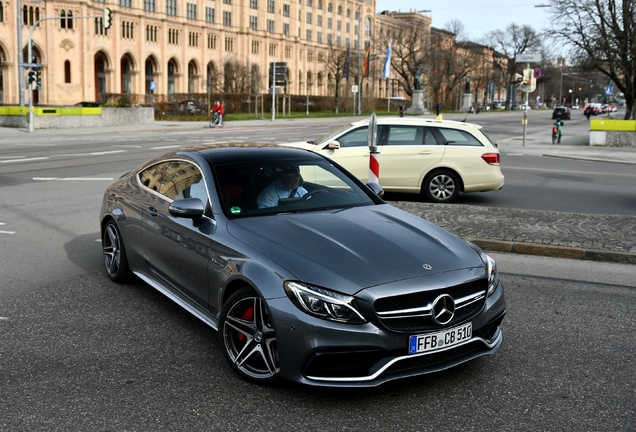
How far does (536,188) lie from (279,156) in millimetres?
11266

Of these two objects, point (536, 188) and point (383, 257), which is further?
point (536, 188)

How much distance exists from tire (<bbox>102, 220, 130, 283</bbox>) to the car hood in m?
2.13

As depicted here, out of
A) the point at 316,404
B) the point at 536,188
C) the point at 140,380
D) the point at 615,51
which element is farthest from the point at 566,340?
the point at 615,51

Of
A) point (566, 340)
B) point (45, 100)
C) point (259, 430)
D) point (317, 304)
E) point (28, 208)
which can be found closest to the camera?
point (259, 430)

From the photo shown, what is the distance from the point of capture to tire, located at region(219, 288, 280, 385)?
14.3 feet

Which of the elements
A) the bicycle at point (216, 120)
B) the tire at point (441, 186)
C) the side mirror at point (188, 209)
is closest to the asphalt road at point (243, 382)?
the side mirror at point (188, 209)

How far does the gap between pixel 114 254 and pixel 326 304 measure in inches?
138

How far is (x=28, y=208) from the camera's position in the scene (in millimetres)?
11609

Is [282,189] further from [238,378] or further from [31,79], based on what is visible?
[31,79]

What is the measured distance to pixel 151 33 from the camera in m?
82.8

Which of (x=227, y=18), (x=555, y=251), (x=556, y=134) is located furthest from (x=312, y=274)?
(x=227, y=18)

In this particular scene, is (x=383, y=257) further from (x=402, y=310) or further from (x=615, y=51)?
(x=615, y=51)

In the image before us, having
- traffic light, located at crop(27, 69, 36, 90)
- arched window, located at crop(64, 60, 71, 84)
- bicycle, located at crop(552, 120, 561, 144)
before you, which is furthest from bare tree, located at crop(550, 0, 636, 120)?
arched window, located at crop(64, 60, 71, 84)

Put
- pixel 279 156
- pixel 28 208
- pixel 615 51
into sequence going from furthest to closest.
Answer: pixel 615 51 < pixel 28 208 < pixel 279 156
